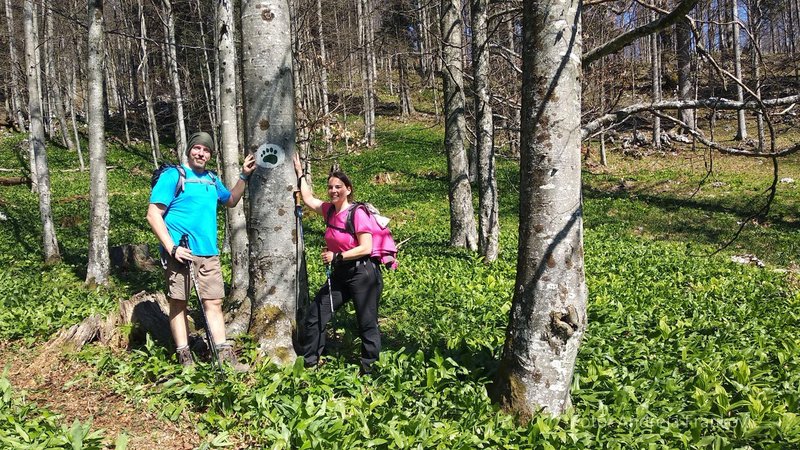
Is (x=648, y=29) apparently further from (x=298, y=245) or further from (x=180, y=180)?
(x=180, y=180)

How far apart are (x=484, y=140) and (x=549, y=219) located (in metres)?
7.02

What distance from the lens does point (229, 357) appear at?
15.2 ft

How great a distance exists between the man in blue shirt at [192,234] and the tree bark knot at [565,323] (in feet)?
8.59

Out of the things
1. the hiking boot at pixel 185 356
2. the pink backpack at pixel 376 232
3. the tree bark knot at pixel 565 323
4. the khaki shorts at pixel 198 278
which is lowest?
the hiking boot at pixel 185 356

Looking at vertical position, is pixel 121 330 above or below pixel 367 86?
below

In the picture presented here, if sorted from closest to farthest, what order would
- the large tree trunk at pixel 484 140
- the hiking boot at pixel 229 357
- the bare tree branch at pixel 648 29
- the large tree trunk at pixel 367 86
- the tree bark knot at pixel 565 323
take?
1. the bare tree branch at pixel 648 29
2. the tree bark knot at pixel 565 323
3. the hiking boot at pixel 229 357
4. the large tree trunk at pixel 484 140
5. the large tree trunk at pixel 367 86

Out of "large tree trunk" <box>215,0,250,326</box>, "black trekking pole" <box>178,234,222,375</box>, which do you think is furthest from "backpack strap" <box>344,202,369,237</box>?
"large tree trunk" <box>215,0,250,326</box>

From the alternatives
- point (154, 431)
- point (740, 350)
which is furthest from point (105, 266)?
point (740, 350)

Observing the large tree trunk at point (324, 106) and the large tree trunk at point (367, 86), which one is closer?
the large tree trunk at point (324, 106)

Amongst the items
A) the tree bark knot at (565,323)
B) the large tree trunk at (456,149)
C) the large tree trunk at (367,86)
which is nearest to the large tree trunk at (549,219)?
the tree bark knot at (565,323)

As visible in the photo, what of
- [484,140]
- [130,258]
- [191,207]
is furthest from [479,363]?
[130,258]

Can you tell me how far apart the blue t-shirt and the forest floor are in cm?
139

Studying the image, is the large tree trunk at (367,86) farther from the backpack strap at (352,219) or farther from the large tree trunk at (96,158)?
the backpack strap at (352,219)

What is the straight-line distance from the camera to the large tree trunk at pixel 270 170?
15.2 feet
